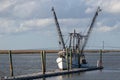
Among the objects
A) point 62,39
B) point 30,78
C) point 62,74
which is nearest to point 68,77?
point 62,74

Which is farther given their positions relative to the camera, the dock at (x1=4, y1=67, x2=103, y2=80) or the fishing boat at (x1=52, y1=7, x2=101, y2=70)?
the fishing boat at (x1=52, y1=7, x2=101, y2=70)

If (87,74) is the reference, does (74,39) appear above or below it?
above

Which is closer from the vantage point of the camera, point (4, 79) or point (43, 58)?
point (4, 79)

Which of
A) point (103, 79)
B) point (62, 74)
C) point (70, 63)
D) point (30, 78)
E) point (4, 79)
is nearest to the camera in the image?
point (4, 79)

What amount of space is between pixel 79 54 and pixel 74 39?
4.25 metres

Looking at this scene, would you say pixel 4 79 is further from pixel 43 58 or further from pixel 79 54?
pixel 79 54

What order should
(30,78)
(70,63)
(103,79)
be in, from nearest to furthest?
(30,78)
(103,79)
(70,63)

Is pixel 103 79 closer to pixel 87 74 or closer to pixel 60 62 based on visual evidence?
pixel 87 74

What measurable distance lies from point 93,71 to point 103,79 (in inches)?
670

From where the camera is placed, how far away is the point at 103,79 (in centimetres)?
8275

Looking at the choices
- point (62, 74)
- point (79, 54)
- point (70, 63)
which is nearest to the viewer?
point (62, 74)

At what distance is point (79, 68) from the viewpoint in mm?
100750

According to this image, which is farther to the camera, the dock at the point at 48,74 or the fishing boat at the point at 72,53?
the fishing boat at the point at 72,53

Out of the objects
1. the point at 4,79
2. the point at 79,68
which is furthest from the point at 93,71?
the point at 4,79
